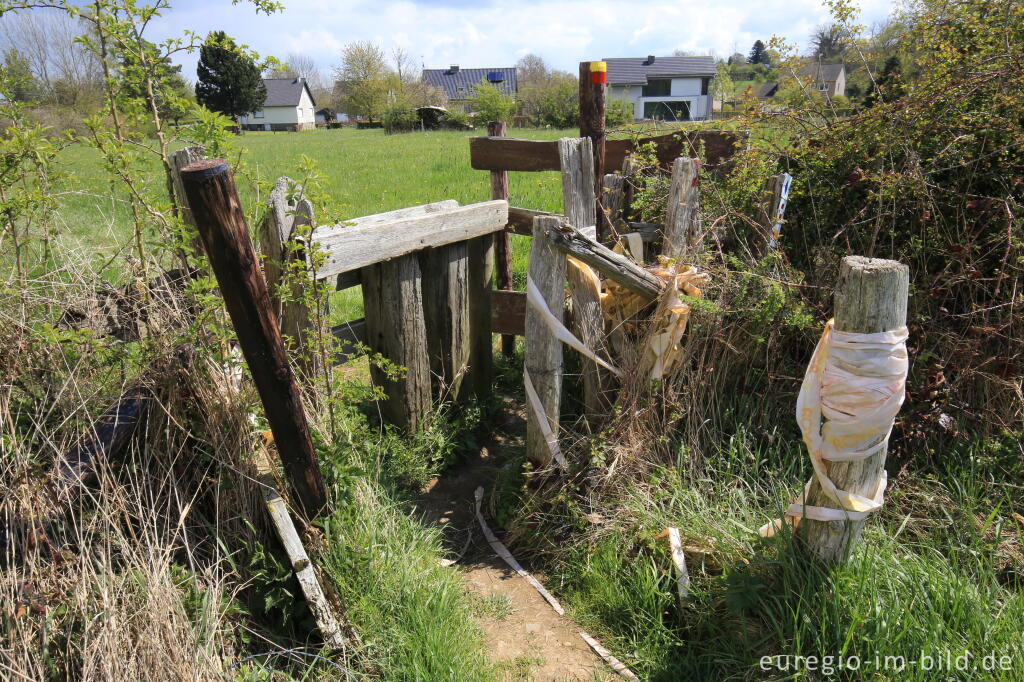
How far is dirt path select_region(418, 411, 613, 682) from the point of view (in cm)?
283

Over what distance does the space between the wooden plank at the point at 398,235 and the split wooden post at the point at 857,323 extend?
212 cm

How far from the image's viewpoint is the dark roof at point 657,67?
6375 centimetres

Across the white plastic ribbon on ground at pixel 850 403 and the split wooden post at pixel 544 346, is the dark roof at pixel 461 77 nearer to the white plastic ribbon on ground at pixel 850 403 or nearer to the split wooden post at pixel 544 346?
the split wooden post at pixel 544 346

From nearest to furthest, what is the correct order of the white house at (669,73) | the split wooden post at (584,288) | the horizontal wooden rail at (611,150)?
the split wooden post at (584,288)
the horizontal wooden rail at (611,150)
the white house at (669,73)

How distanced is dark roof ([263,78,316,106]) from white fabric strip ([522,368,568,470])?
85.4 meters

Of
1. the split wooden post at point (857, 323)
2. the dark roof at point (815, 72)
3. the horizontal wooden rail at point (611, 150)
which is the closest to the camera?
the split wooden post at point (857, 323)

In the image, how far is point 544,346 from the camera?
146 inches

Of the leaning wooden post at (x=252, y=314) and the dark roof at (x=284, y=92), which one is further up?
the dark roof at (x=284, y=92)

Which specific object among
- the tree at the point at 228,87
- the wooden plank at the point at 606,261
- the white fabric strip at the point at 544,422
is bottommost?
the white fabric strip at the point at 544,422

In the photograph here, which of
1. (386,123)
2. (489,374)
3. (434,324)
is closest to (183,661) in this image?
(434,324)

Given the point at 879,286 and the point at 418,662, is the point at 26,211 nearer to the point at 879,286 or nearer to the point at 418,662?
the point at 418,662

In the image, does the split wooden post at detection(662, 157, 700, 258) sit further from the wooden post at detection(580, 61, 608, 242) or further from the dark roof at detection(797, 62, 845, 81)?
the dark roof at detection(797, 62, 845, 81)

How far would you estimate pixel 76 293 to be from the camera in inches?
110

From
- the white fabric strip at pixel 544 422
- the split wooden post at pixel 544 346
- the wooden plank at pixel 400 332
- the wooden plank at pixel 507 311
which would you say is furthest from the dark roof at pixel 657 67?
the white fabric strip at pixel 544 422
